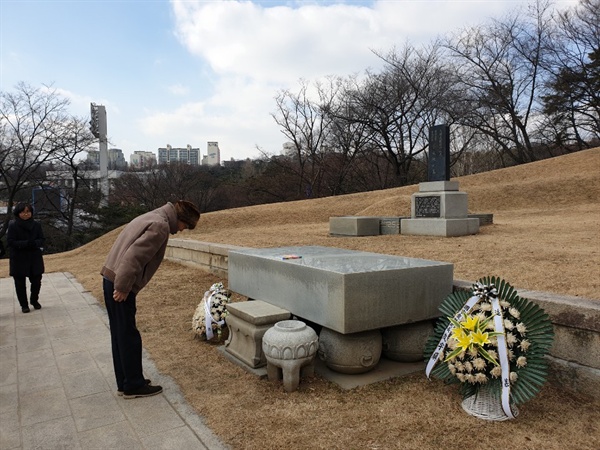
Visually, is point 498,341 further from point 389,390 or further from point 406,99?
point 406,99

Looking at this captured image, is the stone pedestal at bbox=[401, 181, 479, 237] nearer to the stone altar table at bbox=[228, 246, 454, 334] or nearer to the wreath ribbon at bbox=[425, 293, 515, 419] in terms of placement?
the stone altar table at bbox=[228, 246, 454, 334]

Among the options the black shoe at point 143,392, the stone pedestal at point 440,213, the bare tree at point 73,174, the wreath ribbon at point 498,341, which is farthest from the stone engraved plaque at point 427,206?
the bare tree at point 73,174

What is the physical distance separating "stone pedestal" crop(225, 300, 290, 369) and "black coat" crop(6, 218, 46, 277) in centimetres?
355

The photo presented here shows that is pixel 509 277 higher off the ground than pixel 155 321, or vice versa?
pixel 509 277

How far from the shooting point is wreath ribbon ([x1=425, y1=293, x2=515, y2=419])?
2.76m

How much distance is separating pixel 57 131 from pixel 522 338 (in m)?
25.8

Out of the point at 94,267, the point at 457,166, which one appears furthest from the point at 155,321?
the point at 457,166

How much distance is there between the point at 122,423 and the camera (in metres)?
2.88

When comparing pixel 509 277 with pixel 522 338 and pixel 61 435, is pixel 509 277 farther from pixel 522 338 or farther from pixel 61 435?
pixel 61 435

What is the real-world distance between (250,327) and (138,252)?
1181 mm

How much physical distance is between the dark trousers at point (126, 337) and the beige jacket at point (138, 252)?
0.39ft

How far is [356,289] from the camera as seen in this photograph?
3.29 metres

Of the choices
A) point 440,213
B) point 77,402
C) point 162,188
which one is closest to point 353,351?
point 77,402

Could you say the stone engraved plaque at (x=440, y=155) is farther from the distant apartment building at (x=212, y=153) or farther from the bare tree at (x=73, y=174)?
the distant apartment building at (x=212, y=153)
